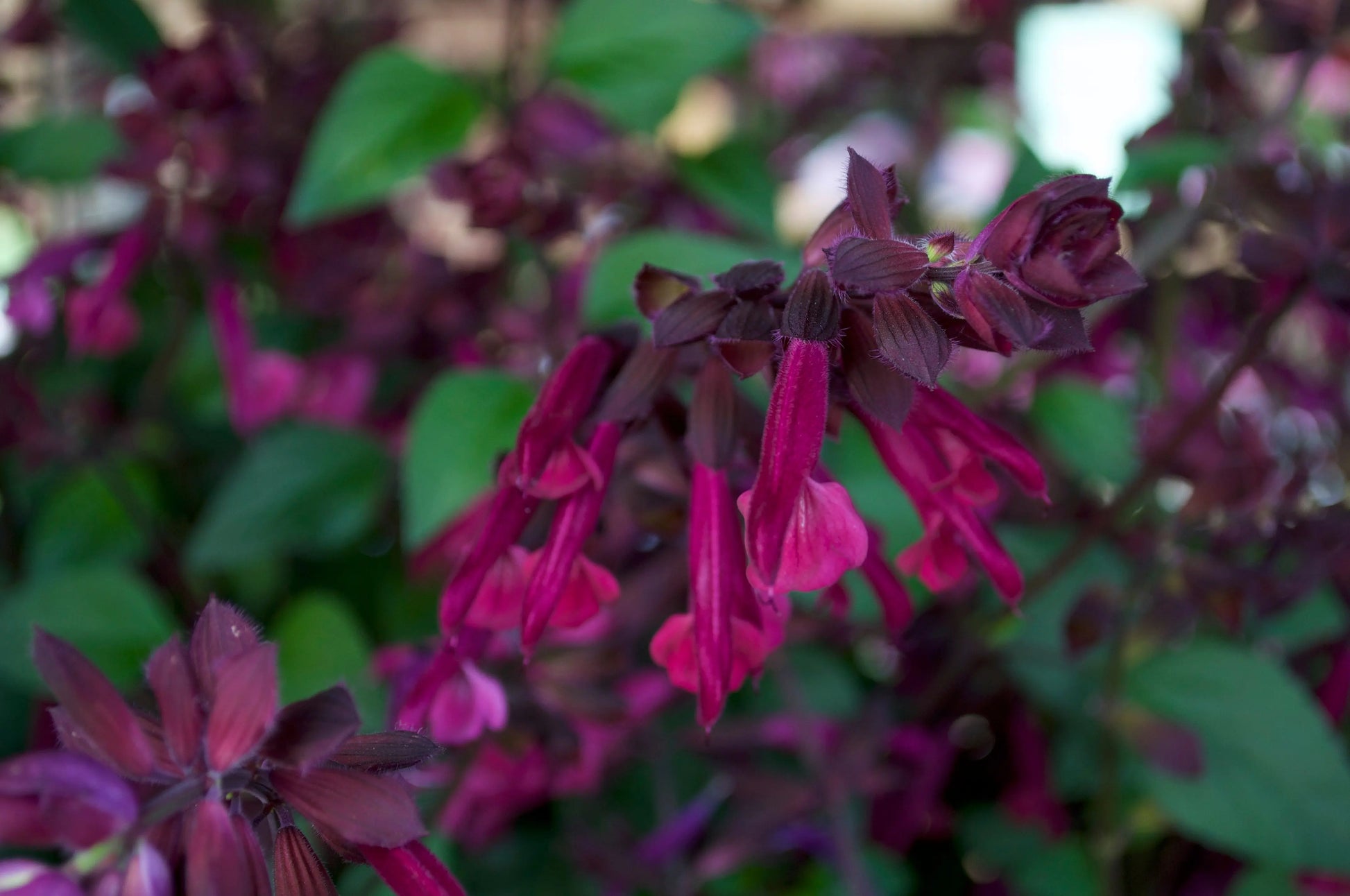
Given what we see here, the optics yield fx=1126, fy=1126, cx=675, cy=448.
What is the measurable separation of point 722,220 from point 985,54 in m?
0.34

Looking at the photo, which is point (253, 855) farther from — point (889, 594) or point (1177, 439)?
point (1177, 439)

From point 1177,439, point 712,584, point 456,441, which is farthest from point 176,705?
point 1177,439

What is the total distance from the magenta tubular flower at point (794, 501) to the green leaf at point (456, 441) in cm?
22

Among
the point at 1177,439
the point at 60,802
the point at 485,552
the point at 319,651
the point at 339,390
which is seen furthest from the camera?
the point at 339,390

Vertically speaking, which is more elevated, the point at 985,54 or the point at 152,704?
the point at 152,704

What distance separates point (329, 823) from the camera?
9.1 inches

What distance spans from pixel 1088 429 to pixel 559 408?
40cm

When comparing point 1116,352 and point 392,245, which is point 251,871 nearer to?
point 392,245

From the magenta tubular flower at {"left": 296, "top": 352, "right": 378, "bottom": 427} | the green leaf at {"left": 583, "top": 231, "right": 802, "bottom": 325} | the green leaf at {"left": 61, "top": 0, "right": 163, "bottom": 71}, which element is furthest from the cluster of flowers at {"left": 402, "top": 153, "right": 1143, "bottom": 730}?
the green leaf at {"left": 61, "top": 0, "right": 163, "bottom": 71}

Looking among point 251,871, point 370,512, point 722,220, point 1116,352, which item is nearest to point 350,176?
point 370,512

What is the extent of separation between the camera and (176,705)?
23 cm

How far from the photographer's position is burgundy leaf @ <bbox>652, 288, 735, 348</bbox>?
267 millimetres

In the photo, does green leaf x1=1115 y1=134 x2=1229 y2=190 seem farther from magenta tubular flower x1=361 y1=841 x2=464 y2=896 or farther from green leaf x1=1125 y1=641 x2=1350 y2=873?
magenta tubular flower x1=361 y1=841 x2=464 y2=896

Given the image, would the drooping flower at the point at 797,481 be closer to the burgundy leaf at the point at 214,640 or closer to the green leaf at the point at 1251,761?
the burgundy leaf at the point at 214,640
